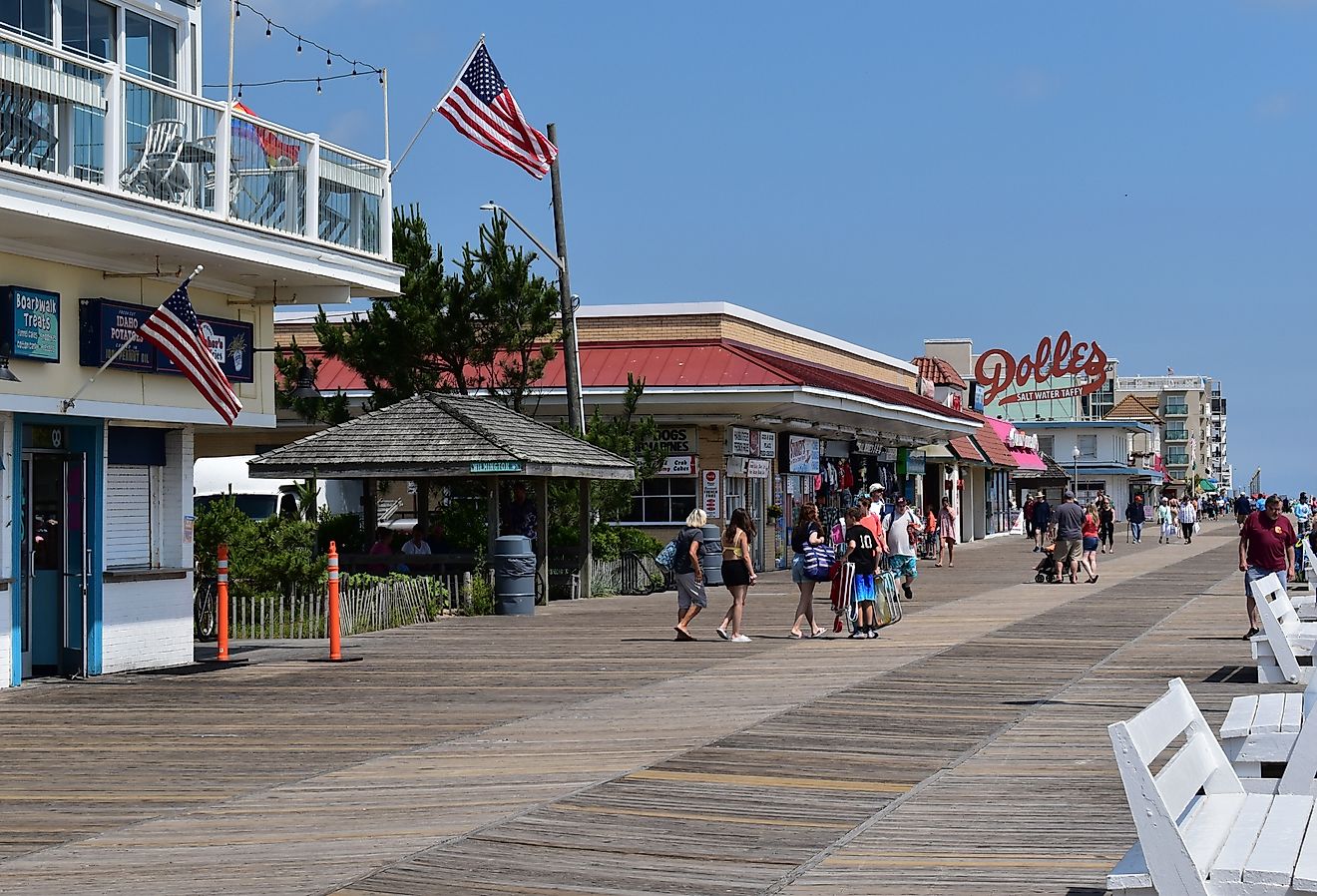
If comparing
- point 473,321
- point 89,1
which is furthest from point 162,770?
point 473,321

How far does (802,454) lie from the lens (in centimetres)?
4322

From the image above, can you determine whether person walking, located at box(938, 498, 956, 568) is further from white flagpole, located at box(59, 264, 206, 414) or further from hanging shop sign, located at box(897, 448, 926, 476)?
white flagpole, located at box(59, 264, 206, 414)

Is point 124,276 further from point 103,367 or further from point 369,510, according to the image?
point 369,510

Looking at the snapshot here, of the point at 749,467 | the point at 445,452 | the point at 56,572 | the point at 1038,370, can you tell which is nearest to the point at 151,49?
the point at 56,572

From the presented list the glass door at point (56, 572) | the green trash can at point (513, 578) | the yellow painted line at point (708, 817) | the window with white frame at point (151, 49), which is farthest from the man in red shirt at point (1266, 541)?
the window with white frame at point (151, 49)

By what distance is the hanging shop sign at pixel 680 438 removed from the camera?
37.6 metres

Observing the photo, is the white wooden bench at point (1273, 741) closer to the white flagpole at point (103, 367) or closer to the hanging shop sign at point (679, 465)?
the white flagpole at point (103, 367)

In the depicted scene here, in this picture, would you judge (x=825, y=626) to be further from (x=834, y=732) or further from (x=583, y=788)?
(x=583, y=788)

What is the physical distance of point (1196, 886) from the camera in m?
5.58

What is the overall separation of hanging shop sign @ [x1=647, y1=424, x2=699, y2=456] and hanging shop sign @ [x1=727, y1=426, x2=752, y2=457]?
0.70m

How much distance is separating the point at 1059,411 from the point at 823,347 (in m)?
70.2

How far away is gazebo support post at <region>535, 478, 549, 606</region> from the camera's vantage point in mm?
28719

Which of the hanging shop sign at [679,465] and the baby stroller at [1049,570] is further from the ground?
the hanging shop sign at [679,465]

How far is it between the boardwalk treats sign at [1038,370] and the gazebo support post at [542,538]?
56056mm
